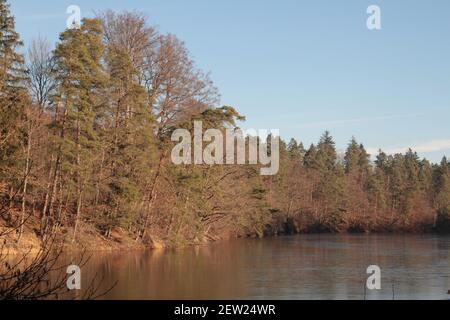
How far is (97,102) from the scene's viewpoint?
31422 millimetres

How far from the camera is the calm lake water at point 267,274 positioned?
58.2 ft

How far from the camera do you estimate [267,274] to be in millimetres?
23312

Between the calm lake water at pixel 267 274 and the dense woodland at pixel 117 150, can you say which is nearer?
the calm lake water at pixel 267 274

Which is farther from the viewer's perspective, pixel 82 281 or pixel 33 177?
pixel 33 177

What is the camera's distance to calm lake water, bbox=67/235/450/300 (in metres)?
17.8

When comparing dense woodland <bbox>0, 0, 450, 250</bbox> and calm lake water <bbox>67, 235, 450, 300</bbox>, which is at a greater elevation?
dense woodland <bbox>0, 0, 450, 250</bbox>

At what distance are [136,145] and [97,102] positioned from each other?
13.3ft

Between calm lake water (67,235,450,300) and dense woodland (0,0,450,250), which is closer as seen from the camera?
calm lake water (67,235,450,300)

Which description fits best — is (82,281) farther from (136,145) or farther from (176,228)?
(176,228)

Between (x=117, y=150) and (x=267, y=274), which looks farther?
(x=117, y=150)

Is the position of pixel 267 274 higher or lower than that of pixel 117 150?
lower

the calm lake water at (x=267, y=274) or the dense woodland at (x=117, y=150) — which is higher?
the dense woodland at (x=117, y=150)
